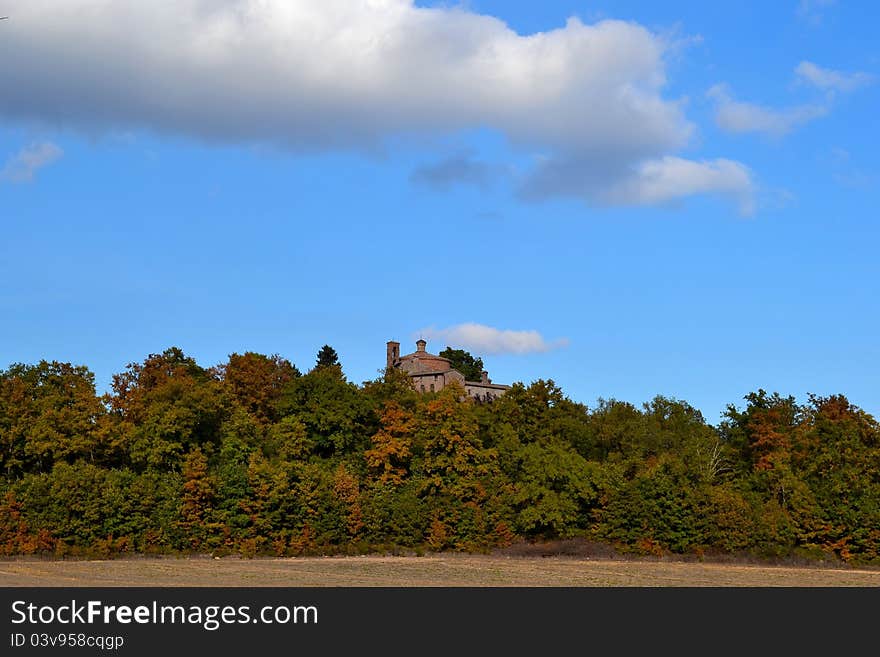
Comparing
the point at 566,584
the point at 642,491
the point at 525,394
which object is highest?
the point at 525,394

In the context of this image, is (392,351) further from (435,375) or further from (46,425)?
(46,425)

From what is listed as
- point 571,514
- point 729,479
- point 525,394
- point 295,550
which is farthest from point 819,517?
point 295,550

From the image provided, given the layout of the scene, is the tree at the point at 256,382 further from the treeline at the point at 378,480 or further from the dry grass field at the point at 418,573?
the dry grass field at the point at 418,573

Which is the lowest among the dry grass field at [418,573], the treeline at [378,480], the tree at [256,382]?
the dry grass field at [418,573]

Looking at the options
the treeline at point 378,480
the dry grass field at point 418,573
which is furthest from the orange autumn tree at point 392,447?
the dry grass field at point 418,573

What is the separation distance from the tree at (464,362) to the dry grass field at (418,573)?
96.8 metres

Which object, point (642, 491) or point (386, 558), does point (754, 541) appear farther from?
point (386, 558)

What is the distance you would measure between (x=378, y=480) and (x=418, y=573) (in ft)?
74.9

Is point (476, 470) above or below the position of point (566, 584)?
above

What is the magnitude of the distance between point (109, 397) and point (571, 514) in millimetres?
36132

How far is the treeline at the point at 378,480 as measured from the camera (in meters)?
71.8

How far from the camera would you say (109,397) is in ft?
261

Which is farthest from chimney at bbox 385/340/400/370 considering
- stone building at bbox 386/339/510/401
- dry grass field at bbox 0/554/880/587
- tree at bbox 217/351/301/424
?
dry grass field at bbox 0/554/880/587

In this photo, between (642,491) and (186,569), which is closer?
(186,569)
